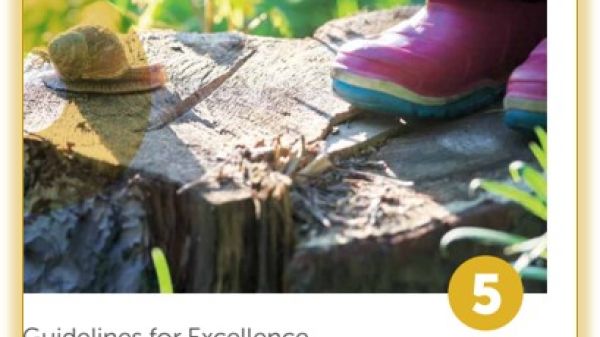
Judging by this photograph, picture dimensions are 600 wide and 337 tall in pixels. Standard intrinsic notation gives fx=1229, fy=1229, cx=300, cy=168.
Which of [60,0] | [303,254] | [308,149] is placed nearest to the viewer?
[303,254]

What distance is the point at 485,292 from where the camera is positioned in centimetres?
108

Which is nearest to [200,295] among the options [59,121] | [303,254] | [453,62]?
[303,254]

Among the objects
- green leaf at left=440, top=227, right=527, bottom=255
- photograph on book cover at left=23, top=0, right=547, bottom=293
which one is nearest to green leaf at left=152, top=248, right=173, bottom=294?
photograph on book cover at left=23, top=0, right=547, bottom=293

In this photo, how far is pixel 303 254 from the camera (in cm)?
103

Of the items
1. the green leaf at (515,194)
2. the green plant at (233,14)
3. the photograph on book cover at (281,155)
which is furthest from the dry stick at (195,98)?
the green leaf at (515,194)

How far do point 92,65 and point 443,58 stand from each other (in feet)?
1.16

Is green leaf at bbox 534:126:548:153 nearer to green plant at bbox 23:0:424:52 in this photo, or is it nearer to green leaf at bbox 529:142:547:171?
green leaf at bbox 529:142:547:171

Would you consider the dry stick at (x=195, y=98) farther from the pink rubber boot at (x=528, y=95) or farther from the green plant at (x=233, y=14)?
the pink rubber boot at (x=528, y=95)

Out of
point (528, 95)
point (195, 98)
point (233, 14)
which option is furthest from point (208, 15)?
point (528, 95)

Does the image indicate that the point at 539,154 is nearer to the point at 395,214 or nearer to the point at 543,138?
the point at 543,138

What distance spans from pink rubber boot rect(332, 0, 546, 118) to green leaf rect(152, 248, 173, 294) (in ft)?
0.88

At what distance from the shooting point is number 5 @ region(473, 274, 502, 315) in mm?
1079
